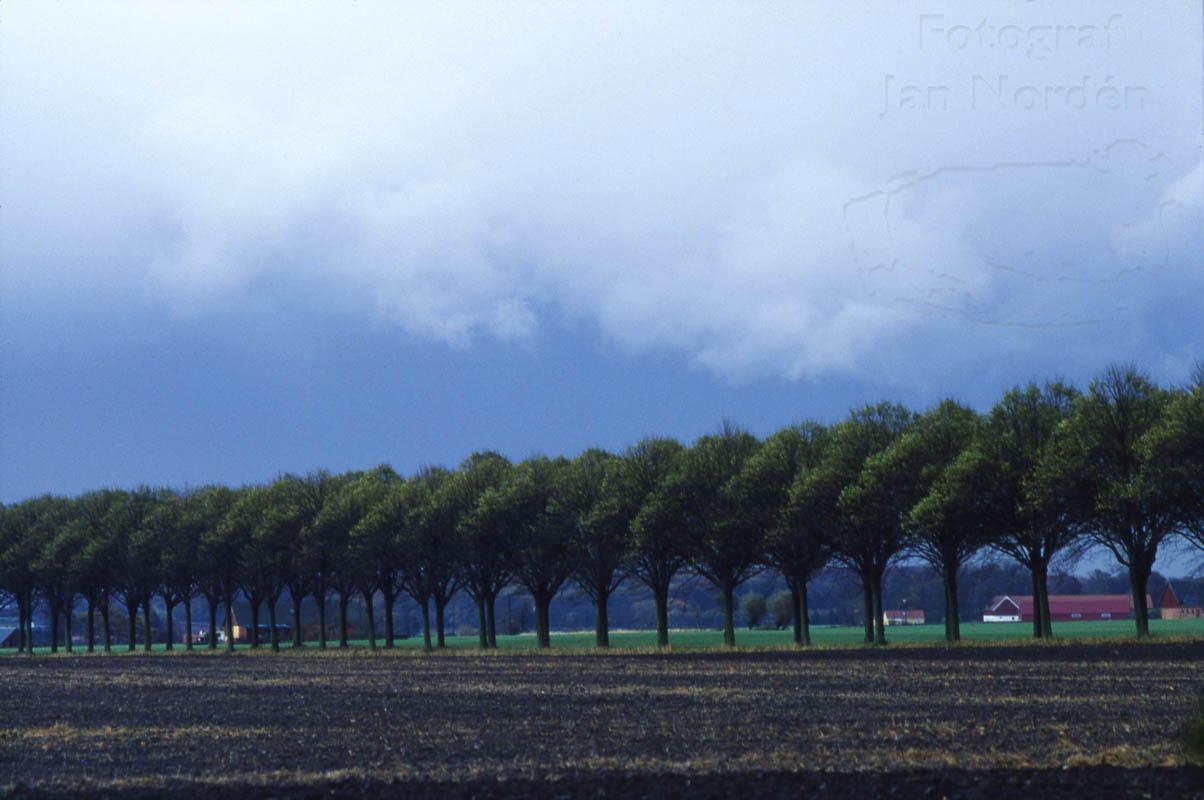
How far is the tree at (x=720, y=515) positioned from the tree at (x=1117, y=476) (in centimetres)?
2363

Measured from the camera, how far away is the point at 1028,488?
8162cm

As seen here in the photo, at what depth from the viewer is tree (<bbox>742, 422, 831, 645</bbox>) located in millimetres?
92750

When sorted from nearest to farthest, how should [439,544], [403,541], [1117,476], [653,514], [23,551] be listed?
[1117,476] < [653,514] < [439,544] < [403,541] < [23,551]

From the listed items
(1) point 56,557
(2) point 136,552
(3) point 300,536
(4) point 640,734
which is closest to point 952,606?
(4) point 640,734

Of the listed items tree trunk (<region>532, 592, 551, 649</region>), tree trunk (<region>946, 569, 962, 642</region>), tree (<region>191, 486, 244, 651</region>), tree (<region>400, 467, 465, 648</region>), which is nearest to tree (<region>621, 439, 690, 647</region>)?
→ tree trunk (<region>532, 592, 551, 649</region>)

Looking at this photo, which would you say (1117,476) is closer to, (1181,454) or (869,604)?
(1181,454)

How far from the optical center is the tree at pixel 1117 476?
256 ft

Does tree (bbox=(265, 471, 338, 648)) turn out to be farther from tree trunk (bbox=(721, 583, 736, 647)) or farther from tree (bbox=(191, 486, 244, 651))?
tree trunk (bbox=(721, 583, 736, 647))

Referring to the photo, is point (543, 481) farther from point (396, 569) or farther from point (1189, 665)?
point (1189, 665)

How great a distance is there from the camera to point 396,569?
12425cm

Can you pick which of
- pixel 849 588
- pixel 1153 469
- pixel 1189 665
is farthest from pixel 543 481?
pixel 1189 665

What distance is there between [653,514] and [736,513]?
6.64 meters

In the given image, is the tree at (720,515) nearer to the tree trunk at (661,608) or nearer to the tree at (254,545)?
the tree trunk at (661,608)

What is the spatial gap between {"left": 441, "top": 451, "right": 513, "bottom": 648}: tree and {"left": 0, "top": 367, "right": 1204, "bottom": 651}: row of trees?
204 mm
